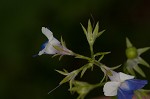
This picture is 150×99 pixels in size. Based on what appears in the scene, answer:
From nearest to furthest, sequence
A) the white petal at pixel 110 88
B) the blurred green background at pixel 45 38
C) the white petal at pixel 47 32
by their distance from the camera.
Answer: the white petal at pixel 110 88
the white petal at pixel 47 32
the blurred green background at pixel 45 38

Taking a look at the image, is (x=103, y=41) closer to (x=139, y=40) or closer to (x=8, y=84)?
(x=139, y=40)

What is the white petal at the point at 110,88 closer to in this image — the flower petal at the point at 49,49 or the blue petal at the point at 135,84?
the blue petal at the point at 135,84

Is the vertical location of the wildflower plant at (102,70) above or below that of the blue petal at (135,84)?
above

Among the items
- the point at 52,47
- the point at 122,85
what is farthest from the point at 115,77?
the point at 52,47

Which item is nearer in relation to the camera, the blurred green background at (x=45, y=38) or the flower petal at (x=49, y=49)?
the flower petal at (x=49, y=49)

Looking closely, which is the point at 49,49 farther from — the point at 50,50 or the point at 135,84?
the point at 135,84

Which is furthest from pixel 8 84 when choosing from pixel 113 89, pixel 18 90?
pixel 113 89

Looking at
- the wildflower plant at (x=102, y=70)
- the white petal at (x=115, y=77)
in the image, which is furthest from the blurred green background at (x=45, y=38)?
the white petal at (x=115, y=77)
